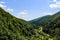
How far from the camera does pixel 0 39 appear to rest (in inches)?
7441

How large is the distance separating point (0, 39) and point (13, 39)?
1628 cm

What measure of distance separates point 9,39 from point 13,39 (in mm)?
5260

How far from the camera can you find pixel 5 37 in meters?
196

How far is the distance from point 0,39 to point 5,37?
28.9ft

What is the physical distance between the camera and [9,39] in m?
199

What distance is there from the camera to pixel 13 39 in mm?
197375

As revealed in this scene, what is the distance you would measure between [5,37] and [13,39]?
9.71 meters

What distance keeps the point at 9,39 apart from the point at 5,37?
5824 mm
